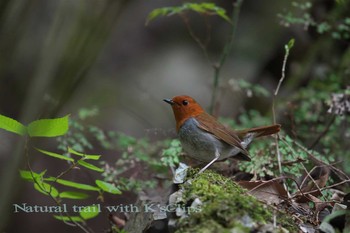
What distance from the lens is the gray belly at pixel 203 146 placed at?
3.16 meters

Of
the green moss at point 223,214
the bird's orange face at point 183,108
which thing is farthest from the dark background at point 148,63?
the green moss at point 223,214

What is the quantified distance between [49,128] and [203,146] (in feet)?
4.14

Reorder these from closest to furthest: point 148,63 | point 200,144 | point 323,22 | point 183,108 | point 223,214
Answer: point 223,214 < point 200,144 < point 183,108 < point 323,22 < point 148,63

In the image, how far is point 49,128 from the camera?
214 centimetres

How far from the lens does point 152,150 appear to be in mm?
3887

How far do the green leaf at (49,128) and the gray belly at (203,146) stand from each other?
3.83 feet

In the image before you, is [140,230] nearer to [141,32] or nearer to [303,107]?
[303,107]

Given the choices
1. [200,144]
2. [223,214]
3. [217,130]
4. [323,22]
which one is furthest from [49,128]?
[323,22]

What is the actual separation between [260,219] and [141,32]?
5.98m

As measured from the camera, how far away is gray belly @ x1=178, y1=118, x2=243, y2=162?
316 centimetres

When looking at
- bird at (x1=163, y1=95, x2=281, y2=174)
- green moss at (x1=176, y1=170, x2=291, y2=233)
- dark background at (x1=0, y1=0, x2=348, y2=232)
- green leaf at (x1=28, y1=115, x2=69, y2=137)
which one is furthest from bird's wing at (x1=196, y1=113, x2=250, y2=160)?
green leaf at (x1=28, y1=115, x2=69, y2=137)

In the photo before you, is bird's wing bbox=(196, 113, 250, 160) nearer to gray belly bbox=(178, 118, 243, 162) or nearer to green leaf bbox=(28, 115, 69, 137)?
gray belly bbox=(178, 118, 243, 162)

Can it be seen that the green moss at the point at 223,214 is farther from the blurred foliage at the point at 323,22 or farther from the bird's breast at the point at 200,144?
the blurred foliage at the point at 323,22

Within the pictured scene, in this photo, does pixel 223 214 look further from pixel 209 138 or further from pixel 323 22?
pixel 323 22
